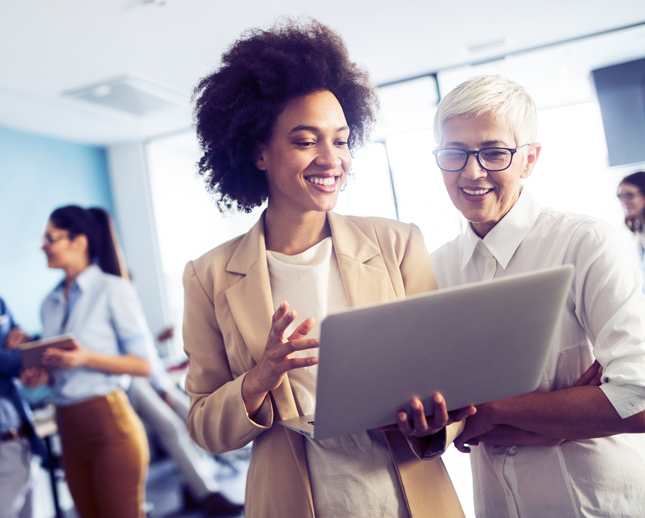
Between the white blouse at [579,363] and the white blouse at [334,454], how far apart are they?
0.30m

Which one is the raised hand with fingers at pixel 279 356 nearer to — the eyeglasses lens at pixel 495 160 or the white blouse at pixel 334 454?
the white blouse at pixel 334 454

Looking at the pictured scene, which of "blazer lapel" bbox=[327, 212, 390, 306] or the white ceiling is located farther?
the white ceiling

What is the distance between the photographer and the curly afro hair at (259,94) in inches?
48.0

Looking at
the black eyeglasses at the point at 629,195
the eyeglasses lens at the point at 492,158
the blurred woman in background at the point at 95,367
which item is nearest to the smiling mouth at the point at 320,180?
the eyeglasses lens at the point at 492,158

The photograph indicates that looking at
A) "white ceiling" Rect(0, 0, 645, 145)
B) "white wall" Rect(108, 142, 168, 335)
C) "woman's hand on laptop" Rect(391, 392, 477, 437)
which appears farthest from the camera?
"white wall" Rect(108, 142, 168, 335)

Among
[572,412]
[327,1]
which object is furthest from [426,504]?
[327,1]

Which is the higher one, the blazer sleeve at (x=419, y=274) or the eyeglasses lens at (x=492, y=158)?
the eyeglasses lens at (x=492, y=158)

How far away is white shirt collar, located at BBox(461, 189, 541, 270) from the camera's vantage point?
3.91ft

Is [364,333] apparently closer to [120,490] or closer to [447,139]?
[447,139]

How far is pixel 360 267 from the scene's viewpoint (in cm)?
112

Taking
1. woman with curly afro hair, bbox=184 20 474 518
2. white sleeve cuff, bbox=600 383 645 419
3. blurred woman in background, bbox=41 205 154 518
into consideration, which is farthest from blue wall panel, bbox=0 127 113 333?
white sleeve cuff, bbox=600 383 645 419

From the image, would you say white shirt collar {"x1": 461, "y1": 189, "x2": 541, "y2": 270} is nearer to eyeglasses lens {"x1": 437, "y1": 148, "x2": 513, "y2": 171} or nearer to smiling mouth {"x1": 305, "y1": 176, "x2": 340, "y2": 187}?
eyeglasses lens {"x1": 437, "y1": 148, "x2": 513, "y2": 171}

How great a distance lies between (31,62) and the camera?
3.55m

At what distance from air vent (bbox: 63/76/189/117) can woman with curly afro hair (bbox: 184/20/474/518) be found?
3.06m
